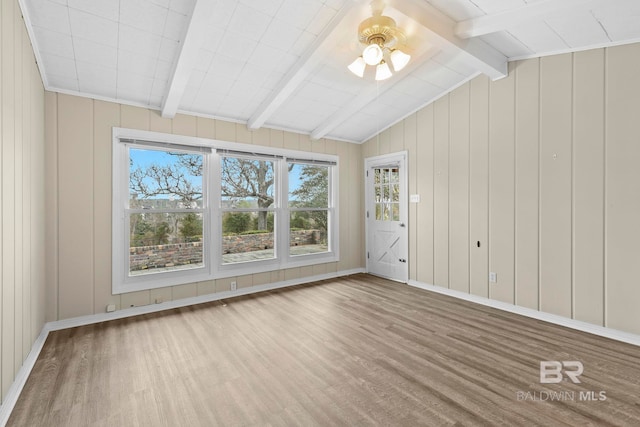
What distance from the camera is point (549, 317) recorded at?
3.25 m

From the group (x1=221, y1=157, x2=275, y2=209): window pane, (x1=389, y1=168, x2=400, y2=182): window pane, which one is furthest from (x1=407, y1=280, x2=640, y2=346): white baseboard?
(x1=221, y1=157, x2=275, y2=209): window pane

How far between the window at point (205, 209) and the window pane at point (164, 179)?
1cm

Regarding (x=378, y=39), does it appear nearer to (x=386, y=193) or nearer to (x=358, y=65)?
(x=358, y=65)

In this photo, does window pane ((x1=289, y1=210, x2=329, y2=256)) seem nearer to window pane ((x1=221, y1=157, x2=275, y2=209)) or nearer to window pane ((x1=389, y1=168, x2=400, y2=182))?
window pane ((x1=221, y1=157, x2=275, y2=209))

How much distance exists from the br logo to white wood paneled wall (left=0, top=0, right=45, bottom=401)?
3.57m

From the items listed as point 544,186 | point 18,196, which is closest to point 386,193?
point 544,186

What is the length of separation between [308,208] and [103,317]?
3065 mm

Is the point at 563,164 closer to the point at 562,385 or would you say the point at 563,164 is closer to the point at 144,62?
the point at 562,385

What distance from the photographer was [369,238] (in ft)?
18.1

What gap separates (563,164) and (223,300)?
4305mm

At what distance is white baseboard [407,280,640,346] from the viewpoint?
279cm

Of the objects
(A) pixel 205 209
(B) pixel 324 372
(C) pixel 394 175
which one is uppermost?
(C) pixel 394 175

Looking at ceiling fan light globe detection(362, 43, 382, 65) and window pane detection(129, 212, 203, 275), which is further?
window pane detection(129, 212, 203, 275)

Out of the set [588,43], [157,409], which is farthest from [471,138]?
[157,409]
